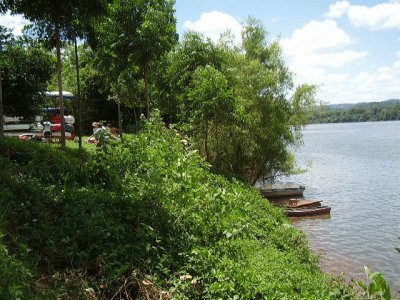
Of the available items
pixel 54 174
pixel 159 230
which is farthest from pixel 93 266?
pixel 54 174

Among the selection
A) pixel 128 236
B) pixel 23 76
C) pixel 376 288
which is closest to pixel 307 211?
pixel 23 76

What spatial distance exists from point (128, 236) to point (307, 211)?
1884cm

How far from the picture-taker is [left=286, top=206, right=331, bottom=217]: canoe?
78.0 ft

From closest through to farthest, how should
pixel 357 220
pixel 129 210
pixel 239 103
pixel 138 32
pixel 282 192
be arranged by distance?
pixel 129 210
pixel 138 32
pixel 239 103
pixel 357 220
pixel 282 192

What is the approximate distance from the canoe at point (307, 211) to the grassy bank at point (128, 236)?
13.8m

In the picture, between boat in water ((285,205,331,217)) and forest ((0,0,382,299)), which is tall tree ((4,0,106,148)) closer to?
forest ((0,0,382,299))

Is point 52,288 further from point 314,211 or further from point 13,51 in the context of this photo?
point 314,211

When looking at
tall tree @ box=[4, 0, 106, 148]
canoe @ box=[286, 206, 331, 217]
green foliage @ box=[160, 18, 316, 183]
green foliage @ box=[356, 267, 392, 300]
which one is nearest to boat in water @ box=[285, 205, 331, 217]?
canoe @ box=[286, 206, 331, 217]

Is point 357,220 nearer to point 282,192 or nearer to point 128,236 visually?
point 282,192

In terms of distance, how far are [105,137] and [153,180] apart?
2128 mm

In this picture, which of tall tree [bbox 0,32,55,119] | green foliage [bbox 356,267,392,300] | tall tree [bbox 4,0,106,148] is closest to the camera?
green foliage [bbox 356,267,392,300]

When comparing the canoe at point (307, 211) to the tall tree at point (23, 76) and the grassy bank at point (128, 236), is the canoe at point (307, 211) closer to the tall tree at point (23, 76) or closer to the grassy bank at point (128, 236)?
the grassy bank at point (128, 236)

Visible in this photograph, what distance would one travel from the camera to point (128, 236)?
6785 mm

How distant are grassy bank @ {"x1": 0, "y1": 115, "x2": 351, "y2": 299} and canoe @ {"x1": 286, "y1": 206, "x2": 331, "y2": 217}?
1381 centimetres
